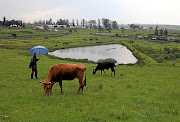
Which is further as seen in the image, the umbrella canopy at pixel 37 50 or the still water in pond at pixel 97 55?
the still water in pond at pixel 97 55

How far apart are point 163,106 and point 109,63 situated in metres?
13.0

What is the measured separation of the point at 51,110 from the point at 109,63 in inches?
593

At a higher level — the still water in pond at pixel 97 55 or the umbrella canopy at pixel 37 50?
the umbrella canopy at pixel 37 50

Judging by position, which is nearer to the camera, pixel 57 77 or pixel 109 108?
pixel 109 108

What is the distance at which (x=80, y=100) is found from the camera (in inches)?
420

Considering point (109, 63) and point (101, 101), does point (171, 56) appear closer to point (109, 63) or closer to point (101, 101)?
point (109, 63)

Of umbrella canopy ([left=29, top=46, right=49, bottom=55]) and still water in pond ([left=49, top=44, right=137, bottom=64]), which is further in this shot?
still water in pond ([left=49, top=44, right=137, bottom=64])

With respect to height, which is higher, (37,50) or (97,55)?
(37,50)

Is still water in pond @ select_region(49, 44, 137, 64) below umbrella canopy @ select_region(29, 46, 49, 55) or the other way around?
below

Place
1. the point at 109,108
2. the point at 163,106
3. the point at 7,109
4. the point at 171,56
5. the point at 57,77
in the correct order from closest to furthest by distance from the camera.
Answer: the point at 7,109 < the point at 109,108 < the point at 163,106 < the point at 57,77 < the point at 171,56

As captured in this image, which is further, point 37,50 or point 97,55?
point 97,55

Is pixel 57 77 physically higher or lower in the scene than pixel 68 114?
higher

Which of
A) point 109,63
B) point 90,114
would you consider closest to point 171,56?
point 109,63

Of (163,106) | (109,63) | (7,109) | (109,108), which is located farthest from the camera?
(109,63)
